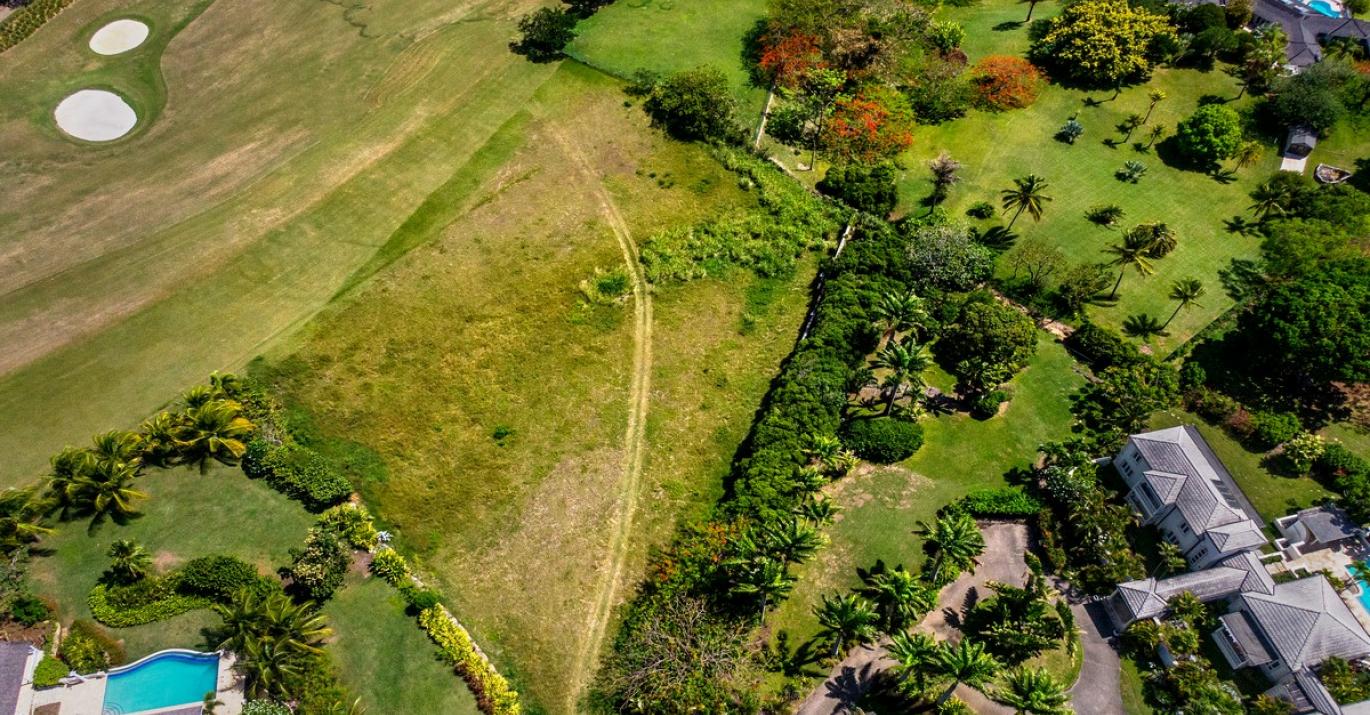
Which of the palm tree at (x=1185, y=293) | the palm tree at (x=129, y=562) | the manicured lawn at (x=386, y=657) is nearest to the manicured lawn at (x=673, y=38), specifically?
the palm tree at (x=1185, y=293)

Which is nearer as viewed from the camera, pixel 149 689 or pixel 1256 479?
pixel 149 689

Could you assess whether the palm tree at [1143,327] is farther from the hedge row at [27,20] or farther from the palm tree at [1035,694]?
the hedge row at [27,20]

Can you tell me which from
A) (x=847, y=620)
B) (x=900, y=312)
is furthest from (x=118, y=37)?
(x=847, y=620)

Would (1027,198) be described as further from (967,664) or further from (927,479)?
(967,664)

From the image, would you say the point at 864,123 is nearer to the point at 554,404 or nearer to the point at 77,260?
the point at 554,404

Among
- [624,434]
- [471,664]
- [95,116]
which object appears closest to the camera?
[471,664]

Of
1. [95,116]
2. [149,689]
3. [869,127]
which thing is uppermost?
[869,127]

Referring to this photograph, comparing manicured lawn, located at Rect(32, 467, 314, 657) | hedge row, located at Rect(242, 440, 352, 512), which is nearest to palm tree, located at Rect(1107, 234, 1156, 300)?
hedge row, located at Rect(242, 440, 352, 512)

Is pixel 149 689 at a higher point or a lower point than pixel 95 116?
lower

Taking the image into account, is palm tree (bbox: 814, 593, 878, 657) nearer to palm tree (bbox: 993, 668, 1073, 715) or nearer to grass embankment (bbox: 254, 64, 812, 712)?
palm tree (bbox: 993, 668, 1073, 715)
